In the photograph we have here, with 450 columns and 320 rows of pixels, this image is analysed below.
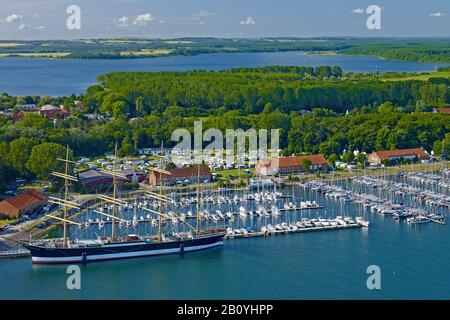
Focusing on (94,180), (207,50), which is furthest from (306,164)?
(207,50)

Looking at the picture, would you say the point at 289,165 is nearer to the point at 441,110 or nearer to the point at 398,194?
the point at 398,194

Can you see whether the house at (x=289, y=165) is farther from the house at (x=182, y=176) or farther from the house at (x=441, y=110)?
the house at (x=441, y=110)

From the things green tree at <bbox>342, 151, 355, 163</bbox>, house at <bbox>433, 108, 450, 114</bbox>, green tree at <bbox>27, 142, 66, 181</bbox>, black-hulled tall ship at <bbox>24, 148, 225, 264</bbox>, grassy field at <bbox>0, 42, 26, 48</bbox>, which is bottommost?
black-hulled tall ship at <bbox>24, 148, 225, 264</bbox>

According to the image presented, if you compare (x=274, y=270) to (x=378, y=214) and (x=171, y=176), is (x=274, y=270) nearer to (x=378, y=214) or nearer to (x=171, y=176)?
(x=378, y=214)

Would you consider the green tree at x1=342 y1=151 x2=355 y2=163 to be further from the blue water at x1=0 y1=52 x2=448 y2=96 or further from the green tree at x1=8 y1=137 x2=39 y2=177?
the blue water at x1=0 y1=52 x2=448 y2=96

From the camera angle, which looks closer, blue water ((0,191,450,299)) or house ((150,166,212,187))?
blue water ((0,191,450,299))

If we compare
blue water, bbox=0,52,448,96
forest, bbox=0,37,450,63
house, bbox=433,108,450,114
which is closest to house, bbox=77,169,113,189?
house, bbox=433,108,450,114

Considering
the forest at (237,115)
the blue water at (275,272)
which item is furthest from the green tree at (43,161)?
the blue water at (275,272)
